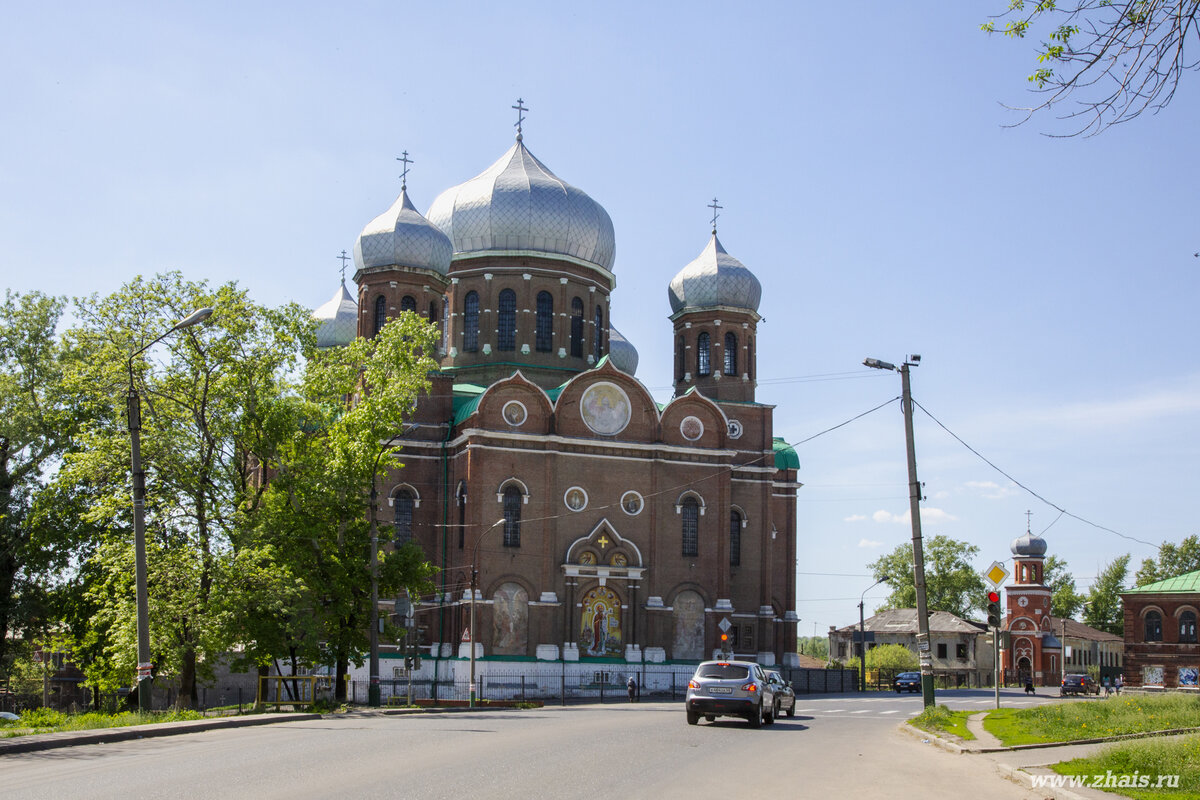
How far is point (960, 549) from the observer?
317 ft

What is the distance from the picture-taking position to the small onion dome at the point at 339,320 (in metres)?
61.7

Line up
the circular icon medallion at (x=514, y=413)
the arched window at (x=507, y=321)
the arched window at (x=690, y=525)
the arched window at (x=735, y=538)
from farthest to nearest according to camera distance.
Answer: the arched window at (x=507, y=321), the arched window at (x=735, y=538), the arched window at (x=690, y=525), the circular icon medallion at (x=514, y=413)

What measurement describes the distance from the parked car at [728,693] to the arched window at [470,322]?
30.8 meters

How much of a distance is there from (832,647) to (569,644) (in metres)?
52.9

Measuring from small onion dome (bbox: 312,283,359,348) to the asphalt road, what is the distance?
40.9 meters

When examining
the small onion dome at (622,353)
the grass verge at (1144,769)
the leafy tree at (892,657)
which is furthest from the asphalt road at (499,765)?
the leafy tree at (892,657)

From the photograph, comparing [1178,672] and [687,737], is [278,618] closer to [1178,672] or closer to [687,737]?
[687,737]

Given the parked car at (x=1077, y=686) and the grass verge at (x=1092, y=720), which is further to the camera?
the parked car at (x=1077, y=686)

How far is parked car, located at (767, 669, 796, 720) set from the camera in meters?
26.2

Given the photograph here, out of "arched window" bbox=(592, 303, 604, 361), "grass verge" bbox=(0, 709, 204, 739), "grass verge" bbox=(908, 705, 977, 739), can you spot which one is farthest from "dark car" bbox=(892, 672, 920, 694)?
"grass verge" bbox=(0, 709, 204, 739)

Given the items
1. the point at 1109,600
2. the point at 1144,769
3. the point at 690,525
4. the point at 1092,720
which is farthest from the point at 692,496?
the point at 1109,600

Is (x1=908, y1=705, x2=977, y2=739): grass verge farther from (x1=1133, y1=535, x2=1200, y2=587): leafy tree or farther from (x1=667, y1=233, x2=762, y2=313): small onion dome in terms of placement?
(x1=1133, y1=535, x2=1200, y2=587): leafy tree

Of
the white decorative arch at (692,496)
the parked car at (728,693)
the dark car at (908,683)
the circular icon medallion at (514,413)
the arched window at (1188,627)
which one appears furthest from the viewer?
the arched window at (1188,627)

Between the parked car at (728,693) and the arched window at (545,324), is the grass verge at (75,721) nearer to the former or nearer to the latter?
the parked car at (728,693)
